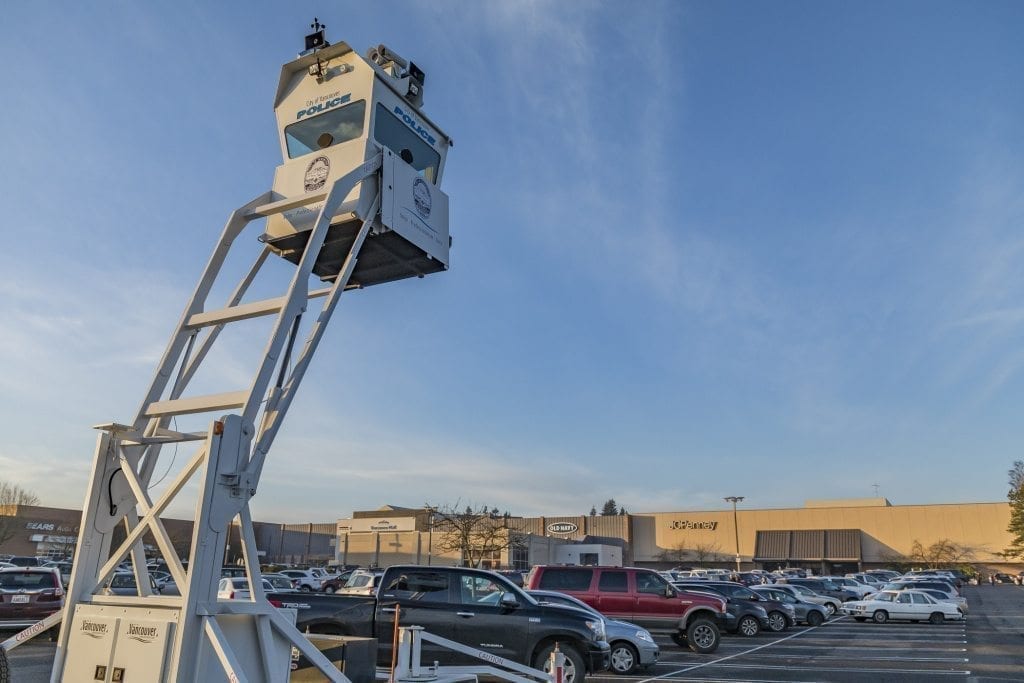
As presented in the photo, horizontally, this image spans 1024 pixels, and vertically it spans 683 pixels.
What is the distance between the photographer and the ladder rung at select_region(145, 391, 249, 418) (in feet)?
19.4

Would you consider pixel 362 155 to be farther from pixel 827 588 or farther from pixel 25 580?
pixel 827 588

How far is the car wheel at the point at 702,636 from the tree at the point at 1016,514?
76121mm

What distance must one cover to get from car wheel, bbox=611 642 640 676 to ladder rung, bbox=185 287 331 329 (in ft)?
34.6

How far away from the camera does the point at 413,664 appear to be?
7066 mm

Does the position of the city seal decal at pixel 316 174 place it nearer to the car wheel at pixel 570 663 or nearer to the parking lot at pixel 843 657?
the parking lot at pixel 843 657

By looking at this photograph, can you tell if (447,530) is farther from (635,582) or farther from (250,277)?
(250,277)

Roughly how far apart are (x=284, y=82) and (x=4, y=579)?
590 inches

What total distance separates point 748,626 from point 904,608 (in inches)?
438

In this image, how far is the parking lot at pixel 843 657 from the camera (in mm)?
14117

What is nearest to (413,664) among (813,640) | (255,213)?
(255,213)

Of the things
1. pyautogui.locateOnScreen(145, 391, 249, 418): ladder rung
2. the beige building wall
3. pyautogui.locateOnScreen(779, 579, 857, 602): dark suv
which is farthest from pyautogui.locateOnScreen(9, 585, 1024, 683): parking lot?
the beige building wall

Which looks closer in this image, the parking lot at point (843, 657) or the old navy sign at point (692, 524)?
the parking lot at point (843, 657)

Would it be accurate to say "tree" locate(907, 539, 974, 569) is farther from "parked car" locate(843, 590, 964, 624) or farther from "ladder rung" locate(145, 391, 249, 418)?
"ladder rung" locate(145, 391, 249, 418)

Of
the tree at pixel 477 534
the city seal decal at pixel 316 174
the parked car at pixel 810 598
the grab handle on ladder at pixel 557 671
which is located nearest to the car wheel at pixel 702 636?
the grab handle on ladder at pixel 557 671
